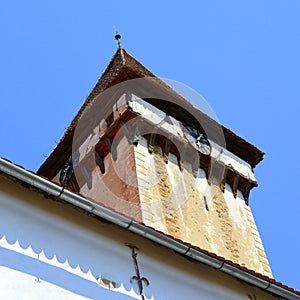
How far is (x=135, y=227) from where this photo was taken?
247 inches

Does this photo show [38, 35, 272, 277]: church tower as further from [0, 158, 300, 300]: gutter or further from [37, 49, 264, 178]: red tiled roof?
[0, 158, 300, 300]: gutter

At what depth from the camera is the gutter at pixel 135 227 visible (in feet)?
18.7

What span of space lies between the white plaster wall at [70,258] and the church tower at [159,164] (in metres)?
4.49

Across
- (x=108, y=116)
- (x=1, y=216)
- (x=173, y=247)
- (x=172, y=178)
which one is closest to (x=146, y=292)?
(x=173, y=247)

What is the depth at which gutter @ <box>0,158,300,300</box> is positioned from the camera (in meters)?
5.70

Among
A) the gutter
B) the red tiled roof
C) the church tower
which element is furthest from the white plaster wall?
the red tiled roof

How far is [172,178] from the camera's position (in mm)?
12922

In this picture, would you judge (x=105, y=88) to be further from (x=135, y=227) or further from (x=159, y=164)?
(x=135, y=227)

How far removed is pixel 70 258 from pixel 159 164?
714cm

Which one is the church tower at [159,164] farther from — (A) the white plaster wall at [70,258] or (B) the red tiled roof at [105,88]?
(A) the white plaster wall at [70,258]

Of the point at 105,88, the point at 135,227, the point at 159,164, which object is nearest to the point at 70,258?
the point at 135,227

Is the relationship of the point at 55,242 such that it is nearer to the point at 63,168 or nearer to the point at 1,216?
the point at 1,216

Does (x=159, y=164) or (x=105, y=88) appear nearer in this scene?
(x=159, y=164)

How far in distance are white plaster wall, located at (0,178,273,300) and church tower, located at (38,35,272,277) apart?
449 cm
